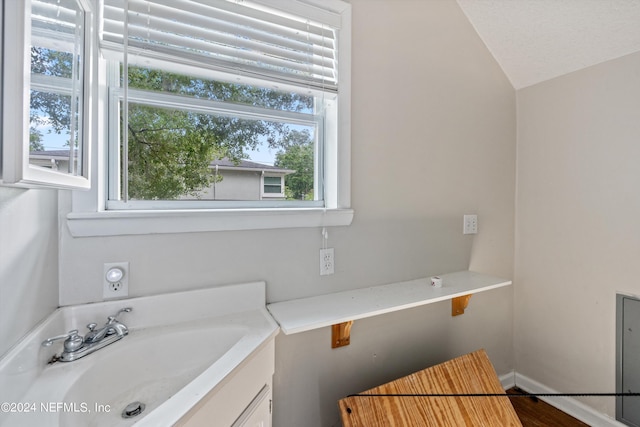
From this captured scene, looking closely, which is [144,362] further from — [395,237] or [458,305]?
[458,305]

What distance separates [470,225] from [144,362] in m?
1.73

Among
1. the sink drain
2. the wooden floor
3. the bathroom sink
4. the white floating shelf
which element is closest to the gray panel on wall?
the wooden floor

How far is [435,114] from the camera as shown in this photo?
5.24 feet

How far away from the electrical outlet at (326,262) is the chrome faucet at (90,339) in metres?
0.75

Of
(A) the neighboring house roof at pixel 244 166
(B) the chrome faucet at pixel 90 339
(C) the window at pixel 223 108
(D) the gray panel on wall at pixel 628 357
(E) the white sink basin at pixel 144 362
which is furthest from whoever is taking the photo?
(D) the gray panel on wall at pixel 628 357

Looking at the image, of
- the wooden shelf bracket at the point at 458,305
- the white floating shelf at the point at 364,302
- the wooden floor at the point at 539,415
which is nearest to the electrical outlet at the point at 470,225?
the white floating shelf at the point at 364,302

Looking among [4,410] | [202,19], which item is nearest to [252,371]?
[4,410]

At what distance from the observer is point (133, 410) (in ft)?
2.38

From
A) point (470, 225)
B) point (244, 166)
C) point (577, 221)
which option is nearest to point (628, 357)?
point (577, 221)

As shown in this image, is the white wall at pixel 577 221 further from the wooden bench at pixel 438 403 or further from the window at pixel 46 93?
the window at pixel 46 93

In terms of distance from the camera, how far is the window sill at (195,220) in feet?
3.01

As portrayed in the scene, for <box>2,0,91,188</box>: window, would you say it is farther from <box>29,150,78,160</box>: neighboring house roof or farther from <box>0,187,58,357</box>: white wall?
<box>0,187,58,357</box>: white wall

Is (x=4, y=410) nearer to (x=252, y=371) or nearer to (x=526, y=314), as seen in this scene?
(x=252, y=371)

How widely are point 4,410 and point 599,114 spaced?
2.53m
